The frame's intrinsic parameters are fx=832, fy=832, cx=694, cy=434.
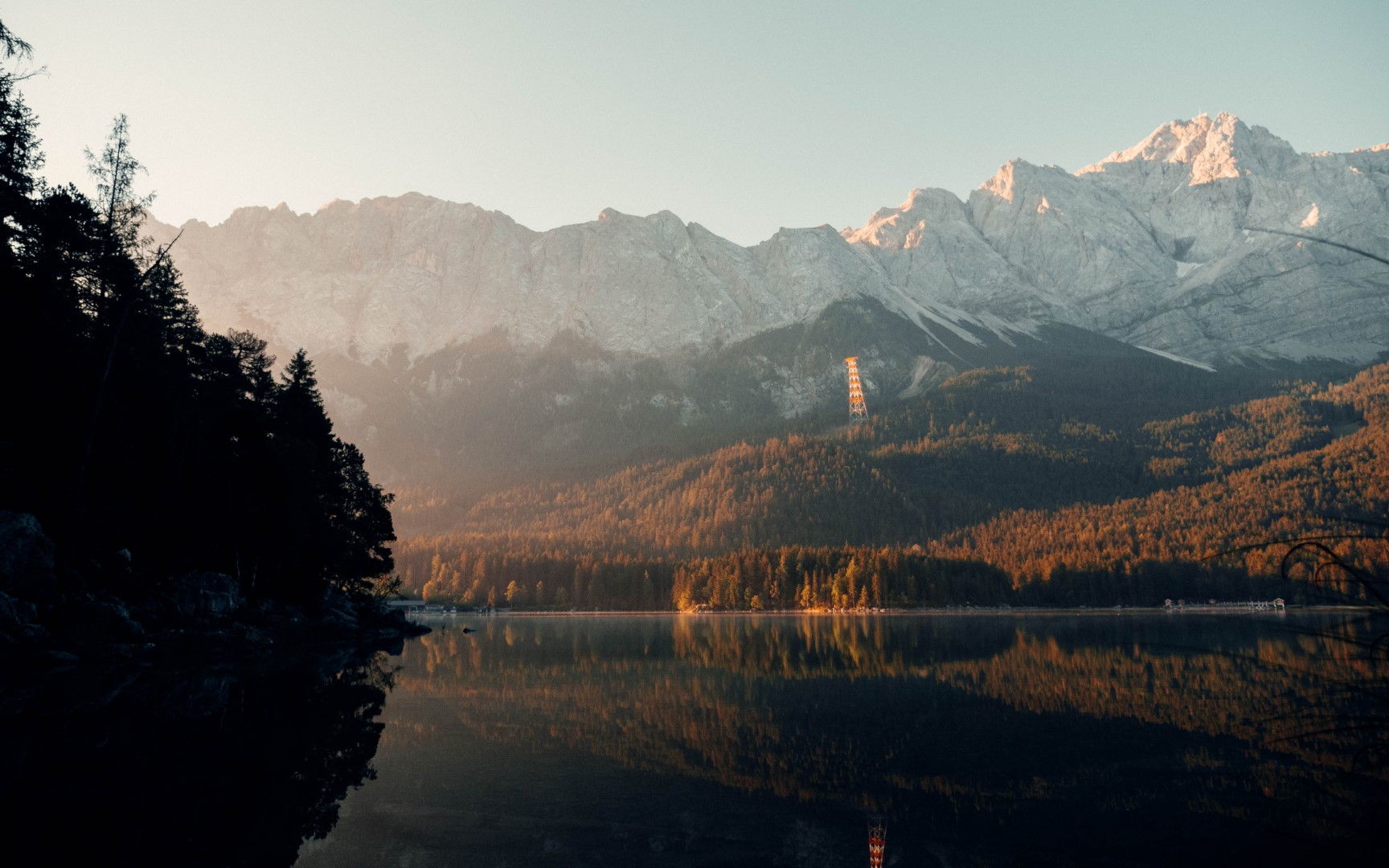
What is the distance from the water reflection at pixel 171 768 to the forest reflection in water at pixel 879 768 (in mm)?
1341

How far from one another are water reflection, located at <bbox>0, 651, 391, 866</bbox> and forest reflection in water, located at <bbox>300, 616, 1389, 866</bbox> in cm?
134

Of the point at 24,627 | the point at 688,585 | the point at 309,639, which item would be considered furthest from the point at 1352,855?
the point at 688,585

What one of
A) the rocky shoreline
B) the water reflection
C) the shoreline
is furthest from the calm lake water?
the shoreline

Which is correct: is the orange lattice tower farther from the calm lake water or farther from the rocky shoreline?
the rocky shoreline

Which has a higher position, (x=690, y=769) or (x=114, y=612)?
(x=114, y=612)

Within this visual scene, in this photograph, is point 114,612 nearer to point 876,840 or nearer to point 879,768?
point 879,768

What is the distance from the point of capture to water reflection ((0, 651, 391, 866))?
1586 centimetres

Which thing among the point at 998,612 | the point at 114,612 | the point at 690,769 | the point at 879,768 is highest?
the point at 114,612

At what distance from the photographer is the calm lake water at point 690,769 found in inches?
683

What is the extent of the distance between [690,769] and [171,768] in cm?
1396

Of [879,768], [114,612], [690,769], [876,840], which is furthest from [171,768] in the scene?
[114,612]

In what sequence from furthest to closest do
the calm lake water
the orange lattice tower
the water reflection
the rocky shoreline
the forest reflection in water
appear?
the rocky shoreline → the forest reflection in water → the orange lattice tower → the calm lake water → the water reflection

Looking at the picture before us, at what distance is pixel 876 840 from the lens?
18938 mm

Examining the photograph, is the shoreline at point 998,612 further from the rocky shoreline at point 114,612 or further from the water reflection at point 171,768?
the water reflection at point 171,768
